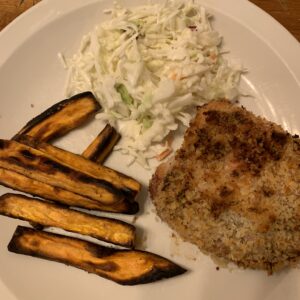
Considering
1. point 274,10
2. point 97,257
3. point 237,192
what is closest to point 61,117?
point 97,257

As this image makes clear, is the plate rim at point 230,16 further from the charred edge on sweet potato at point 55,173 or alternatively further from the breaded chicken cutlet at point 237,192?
the charred edge on sweet potato at point 55,173

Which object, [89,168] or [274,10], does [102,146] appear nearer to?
[89,168]

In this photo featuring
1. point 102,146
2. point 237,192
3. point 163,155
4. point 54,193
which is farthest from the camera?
point 163,155

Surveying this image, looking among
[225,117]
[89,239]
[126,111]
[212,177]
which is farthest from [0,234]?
[225,117]

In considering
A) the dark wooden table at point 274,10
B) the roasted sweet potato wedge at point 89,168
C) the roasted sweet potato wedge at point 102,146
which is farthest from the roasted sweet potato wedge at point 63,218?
the dark wooden table at point 274,10

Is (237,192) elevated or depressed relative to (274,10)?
depressed

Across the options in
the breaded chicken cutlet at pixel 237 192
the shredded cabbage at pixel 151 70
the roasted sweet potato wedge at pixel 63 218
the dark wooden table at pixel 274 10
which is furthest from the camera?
the dark wooden table at pixel 274 10
